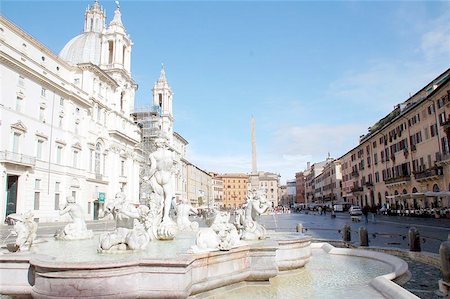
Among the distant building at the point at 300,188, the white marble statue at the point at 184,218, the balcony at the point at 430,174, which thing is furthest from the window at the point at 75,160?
the distant building at the point at 300,188

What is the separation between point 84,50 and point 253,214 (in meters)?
56.0

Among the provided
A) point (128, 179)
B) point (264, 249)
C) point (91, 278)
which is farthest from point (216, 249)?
point (128, 179)

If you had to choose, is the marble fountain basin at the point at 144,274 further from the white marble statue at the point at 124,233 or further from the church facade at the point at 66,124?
the church facade at the point at 66,124

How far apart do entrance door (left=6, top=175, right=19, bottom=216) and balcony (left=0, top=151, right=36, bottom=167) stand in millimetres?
1486

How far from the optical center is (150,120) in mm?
66938

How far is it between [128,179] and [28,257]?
170 ft

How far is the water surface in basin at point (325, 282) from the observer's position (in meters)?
5.95

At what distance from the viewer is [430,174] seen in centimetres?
3553

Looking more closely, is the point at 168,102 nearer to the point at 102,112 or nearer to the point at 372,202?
the point at 102,112

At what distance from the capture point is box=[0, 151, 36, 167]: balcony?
29.2 m

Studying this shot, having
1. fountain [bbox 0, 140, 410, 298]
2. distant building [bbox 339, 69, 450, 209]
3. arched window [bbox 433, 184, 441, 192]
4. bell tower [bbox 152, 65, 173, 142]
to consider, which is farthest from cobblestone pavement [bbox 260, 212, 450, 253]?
bell tower [bbox 152, 65, 173, 142]

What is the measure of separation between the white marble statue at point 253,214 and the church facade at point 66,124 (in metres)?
26.8

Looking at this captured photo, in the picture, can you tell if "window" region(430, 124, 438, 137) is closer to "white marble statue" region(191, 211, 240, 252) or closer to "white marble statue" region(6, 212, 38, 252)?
"white marble statue" region(191, 211, 240, 252)

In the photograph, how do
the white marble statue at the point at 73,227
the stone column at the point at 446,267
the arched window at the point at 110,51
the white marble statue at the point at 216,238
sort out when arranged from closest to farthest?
the stone column at the point at 446,267 → the white marble statue at the point at 216,238 → the white marble statue at the point at 73,227 → the arched window at the point at 110,51
